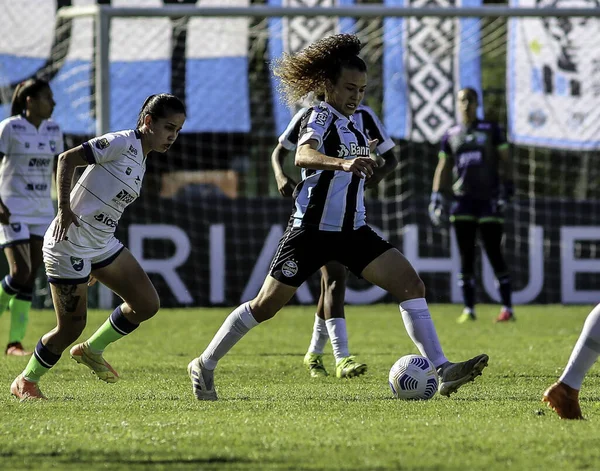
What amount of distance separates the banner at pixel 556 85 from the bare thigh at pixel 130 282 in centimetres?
1057

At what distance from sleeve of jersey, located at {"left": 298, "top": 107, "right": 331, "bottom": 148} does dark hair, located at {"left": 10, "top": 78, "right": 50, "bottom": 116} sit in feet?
12.3

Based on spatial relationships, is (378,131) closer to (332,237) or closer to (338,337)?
(338,337)

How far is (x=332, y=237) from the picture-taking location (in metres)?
6.40

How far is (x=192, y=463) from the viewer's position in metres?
4.44

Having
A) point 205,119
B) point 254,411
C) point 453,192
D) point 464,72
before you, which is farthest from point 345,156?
point 464,72

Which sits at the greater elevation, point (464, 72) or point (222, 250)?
point (464, 72)

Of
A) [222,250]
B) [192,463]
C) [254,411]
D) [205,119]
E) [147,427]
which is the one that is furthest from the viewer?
[205,119]

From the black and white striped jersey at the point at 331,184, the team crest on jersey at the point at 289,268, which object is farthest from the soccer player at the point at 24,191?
the team crest on jersey at the point at 289,268

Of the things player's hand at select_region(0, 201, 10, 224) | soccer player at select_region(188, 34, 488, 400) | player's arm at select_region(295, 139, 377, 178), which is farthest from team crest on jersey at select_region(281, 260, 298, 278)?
player's hand at select_region(0, 201, 10, 224)

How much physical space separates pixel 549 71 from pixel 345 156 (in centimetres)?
1084

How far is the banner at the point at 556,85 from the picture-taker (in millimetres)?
16344

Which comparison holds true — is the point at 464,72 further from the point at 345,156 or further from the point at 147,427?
the point at 147,427

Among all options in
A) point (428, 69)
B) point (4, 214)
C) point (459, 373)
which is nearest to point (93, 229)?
point (459, 373)

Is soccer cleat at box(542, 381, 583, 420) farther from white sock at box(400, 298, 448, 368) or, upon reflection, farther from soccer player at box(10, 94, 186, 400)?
soccer player at box(10, 94, 186, 400)
